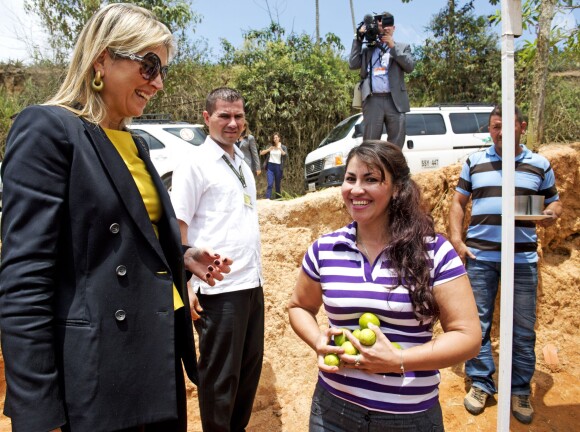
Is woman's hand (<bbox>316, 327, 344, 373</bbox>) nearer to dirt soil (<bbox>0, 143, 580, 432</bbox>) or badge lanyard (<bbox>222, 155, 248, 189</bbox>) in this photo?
badge lanyard (<bbox>222, 155, 248, 189</bbox>)

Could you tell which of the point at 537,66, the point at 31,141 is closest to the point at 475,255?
the point at 31,141

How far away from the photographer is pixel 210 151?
2.98 metres

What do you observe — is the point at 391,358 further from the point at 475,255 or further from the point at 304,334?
the point at 475,255

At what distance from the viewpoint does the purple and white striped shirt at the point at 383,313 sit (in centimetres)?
175

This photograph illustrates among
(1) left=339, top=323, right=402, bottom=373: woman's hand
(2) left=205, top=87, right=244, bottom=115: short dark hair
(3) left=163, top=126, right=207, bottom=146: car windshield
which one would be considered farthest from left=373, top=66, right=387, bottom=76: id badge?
(1) left=339, top=323, right=402, bottom=373: woman's hand

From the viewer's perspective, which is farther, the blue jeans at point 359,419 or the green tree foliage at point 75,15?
the green tree foliage at point 75,15

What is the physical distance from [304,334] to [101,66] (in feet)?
4.27

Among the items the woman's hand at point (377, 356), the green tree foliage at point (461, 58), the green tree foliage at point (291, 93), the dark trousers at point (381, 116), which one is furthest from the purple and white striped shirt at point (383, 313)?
the green tree foliage at point (461, 58)

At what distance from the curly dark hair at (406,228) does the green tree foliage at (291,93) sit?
454 inches

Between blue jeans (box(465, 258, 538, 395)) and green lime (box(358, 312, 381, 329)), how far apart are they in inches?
97.4

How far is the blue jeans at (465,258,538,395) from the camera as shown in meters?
3.84

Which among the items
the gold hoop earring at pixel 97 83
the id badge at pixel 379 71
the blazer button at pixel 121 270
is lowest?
the blazer button at pixel 121 270

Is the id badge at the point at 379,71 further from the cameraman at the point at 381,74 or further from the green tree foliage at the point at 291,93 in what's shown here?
the green tree foliage at the point at 291,93

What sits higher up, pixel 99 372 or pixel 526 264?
pixel 99 372
